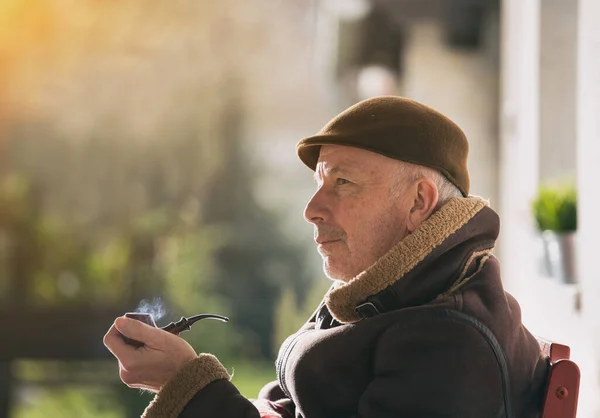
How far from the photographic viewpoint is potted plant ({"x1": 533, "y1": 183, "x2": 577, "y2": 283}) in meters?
2.17

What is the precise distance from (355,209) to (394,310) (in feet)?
0.49

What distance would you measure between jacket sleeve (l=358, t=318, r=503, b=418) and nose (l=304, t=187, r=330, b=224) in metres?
0.21

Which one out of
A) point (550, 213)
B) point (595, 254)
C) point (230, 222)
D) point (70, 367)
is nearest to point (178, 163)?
point (230, 222)

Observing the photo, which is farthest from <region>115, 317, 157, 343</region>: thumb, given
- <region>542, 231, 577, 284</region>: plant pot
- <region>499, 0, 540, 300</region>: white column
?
<region>499, 0, 540, 300</region>: white column

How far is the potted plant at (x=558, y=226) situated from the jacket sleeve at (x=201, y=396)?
4.49 ft

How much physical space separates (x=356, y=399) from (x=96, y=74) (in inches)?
144

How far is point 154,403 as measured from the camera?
3.47 feet

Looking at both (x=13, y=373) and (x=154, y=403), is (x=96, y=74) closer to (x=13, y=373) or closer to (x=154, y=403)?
(x=13, y=373)

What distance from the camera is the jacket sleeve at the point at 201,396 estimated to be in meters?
1.03

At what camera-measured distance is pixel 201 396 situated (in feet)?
3.41

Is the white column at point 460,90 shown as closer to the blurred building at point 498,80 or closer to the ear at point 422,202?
the blurred building at point 498,80

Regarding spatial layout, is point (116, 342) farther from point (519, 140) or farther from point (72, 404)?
point (72, 404)

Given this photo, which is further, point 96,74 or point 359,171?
point 96,74

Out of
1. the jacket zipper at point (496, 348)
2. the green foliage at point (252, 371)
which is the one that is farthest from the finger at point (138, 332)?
the green foliage at point (252, 371)
